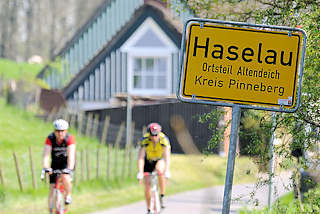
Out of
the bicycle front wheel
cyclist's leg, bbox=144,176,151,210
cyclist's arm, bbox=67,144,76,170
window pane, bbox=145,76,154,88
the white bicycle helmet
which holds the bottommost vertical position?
the bicycle front wheel

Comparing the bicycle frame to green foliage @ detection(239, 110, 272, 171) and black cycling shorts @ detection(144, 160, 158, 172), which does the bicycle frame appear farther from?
green foliage @ detection(239, 110, 272, 171)

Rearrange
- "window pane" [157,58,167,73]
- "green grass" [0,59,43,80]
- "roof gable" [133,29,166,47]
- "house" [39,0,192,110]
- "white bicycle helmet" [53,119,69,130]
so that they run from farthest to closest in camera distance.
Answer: "green grass" [0,59,43,80] → "window pane" [157,58,167,73] → "roof gable" [133,29,166,47] → "house" [39,0,192,110] → "white bicycle helmet" [53,119,69,130]

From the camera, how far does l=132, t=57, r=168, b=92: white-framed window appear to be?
26.3 meters

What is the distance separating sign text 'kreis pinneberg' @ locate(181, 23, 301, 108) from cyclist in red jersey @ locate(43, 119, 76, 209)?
5700 millimetres

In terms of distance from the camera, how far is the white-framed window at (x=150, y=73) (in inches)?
1036

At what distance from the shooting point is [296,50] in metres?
5.03

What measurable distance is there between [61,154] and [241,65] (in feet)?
20.6

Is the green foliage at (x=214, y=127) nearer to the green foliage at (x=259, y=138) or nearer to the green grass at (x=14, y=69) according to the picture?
the green foliage at (x=259, y=138)

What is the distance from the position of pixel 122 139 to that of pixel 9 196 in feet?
24.4

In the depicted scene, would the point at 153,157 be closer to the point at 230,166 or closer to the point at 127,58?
the point at 230,166

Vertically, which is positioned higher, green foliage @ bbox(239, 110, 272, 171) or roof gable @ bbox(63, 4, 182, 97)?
roof gable @ bbox(63, 4, 182, 97)

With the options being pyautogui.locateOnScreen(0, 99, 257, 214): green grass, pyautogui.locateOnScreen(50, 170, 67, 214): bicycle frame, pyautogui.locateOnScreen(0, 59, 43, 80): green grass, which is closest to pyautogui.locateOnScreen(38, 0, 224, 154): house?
pyautogui.locateOnScreen(0, 99, 257, 214): green grass

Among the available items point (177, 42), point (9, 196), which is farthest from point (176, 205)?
point (177, 42)

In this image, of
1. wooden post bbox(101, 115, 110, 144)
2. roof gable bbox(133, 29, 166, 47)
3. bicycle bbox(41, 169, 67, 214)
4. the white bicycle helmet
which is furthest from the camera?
roof gable bbox(133, 29, 166, 47)
